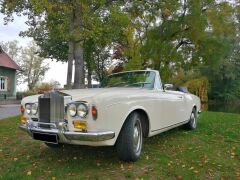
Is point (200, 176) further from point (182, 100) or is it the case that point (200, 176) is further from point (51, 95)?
point (182, 100)

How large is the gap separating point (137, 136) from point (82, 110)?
1.30 m

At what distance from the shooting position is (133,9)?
17812 millimetres

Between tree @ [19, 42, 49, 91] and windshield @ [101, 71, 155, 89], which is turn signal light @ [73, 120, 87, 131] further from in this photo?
tree @ [19, 42, 49, 91]

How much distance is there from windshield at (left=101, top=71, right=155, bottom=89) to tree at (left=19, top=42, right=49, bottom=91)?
69.1 meters

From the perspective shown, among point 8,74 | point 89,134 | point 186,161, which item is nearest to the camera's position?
point 89,134

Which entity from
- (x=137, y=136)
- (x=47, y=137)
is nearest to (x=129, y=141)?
(x=137, y=136)

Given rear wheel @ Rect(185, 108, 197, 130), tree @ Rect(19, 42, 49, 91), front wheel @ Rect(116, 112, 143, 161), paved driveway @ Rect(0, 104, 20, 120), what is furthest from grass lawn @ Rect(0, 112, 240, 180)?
tree @ Rect(19, 42, 49, 91)

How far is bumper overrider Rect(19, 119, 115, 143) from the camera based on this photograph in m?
5.14

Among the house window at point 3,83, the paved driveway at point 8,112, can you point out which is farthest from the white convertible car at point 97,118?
the house window at point 3,83

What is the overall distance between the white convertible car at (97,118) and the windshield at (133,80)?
356 mm

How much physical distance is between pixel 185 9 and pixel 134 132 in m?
25.5

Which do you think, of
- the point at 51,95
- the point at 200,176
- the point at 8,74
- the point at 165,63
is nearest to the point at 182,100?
the point at 200,176

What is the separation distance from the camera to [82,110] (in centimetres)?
524

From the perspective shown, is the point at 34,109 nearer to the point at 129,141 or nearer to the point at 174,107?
the point at 129,141
